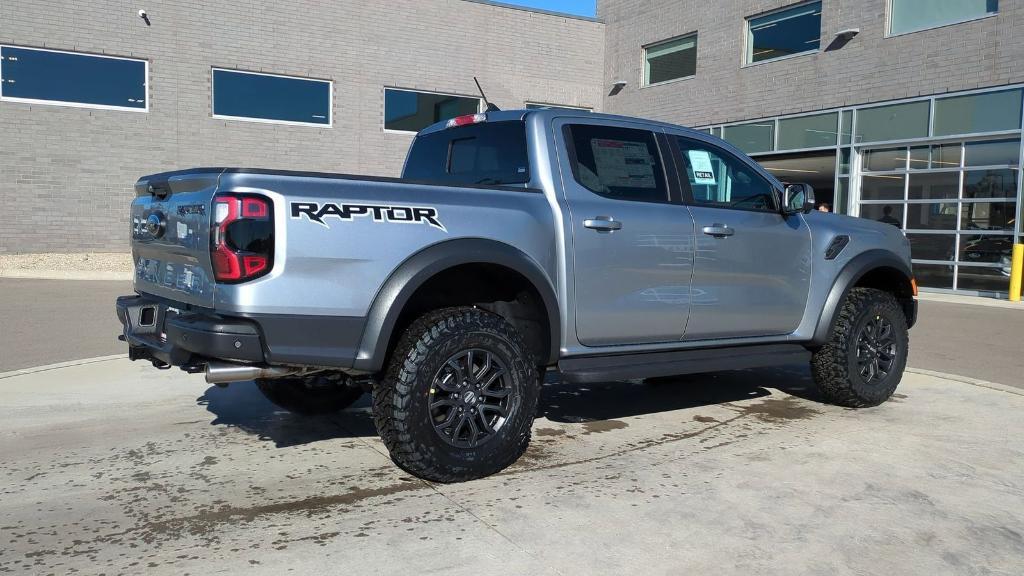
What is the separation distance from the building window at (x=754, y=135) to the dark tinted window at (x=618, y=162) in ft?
46.5

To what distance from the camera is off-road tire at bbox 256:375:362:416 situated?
5109 millimetres

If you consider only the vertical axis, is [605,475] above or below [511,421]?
below

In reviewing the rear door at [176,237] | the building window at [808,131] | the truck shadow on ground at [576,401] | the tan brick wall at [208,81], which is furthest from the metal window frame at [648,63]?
the rear door at [176,237]

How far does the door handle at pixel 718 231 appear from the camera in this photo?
4.83 metres

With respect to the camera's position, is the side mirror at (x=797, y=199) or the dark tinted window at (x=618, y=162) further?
the side mirror at (x=797, y=199)

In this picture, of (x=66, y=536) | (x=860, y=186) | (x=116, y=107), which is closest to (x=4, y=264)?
(x=116, y=107)

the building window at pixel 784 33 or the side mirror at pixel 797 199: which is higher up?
the building window at pixel 784 33

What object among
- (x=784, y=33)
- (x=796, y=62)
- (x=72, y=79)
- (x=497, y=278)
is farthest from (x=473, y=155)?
(x=784, y=33)

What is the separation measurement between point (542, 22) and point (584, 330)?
1872 cm

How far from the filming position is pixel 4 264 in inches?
637

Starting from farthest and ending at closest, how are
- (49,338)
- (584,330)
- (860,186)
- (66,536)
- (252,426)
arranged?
1. (860,186)
2. (49,338)
3. (252,426)
4. (584,330)
5. (66,536)

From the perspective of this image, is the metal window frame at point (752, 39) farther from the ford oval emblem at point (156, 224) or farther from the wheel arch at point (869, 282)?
the ford oval emblem at point (156, 224)

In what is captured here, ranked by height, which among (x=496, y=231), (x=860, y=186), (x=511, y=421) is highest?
(x=860, y=186)

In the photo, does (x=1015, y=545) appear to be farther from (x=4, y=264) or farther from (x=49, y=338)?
(x=4, y=264)
